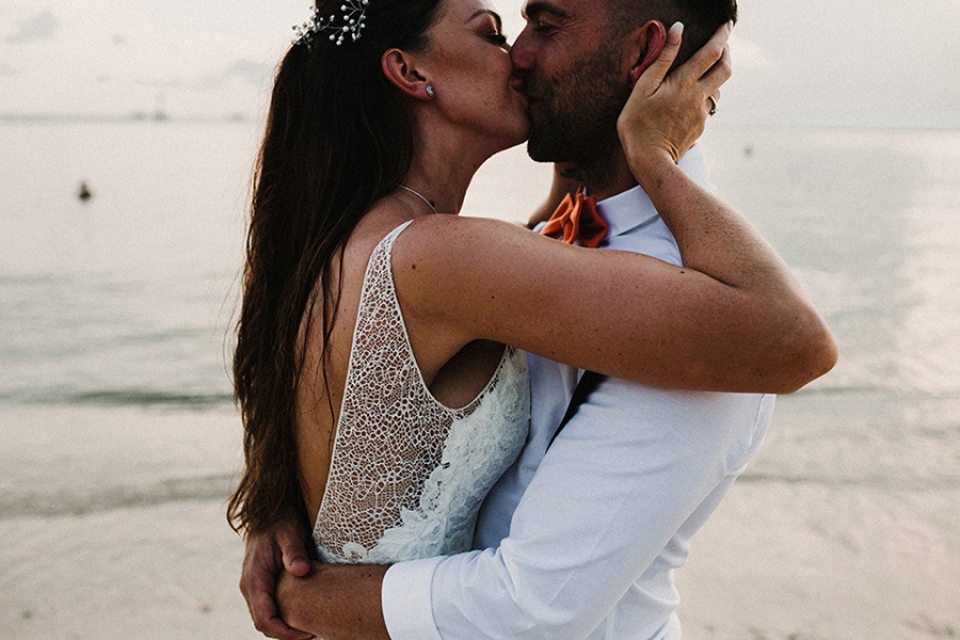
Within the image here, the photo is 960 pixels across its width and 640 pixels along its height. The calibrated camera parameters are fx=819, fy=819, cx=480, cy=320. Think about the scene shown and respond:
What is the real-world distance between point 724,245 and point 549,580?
2.56 feet

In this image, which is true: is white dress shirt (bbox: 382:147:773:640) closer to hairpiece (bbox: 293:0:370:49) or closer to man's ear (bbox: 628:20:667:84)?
man's ear (bbox: 628:20:667:84)

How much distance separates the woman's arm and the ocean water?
0.96 metres

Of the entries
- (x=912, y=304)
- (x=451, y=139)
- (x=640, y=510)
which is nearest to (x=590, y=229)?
(x=451, y=139)

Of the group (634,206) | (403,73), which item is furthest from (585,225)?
(403,73)

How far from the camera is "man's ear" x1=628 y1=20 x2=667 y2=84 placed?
211 cm

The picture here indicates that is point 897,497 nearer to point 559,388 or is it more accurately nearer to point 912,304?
point 559,388

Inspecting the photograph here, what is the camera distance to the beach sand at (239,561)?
5434 mm

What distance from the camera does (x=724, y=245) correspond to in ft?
5.59

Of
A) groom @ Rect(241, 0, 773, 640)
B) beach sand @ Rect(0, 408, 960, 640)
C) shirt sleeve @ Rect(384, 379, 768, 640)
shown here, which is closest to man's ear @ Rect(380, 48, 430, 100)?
groom @ Rect(241, 0, 773, 640)

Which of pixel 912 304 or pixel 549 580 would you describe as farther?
pixel 912 304

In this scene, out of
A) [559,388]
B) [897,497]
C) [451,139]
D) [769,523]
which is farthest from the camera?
[897,497]

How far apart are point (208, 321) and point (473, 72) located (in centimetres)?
1297

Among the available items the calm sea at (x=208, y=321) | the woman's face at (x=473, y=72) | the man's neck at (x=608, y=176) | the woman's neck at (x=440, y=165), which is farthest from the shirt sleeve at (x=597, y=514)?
the calm sea at (x=208, y=321)

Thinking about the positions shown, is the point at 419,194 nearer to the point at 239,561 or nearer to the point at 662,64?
the point at 662,64
